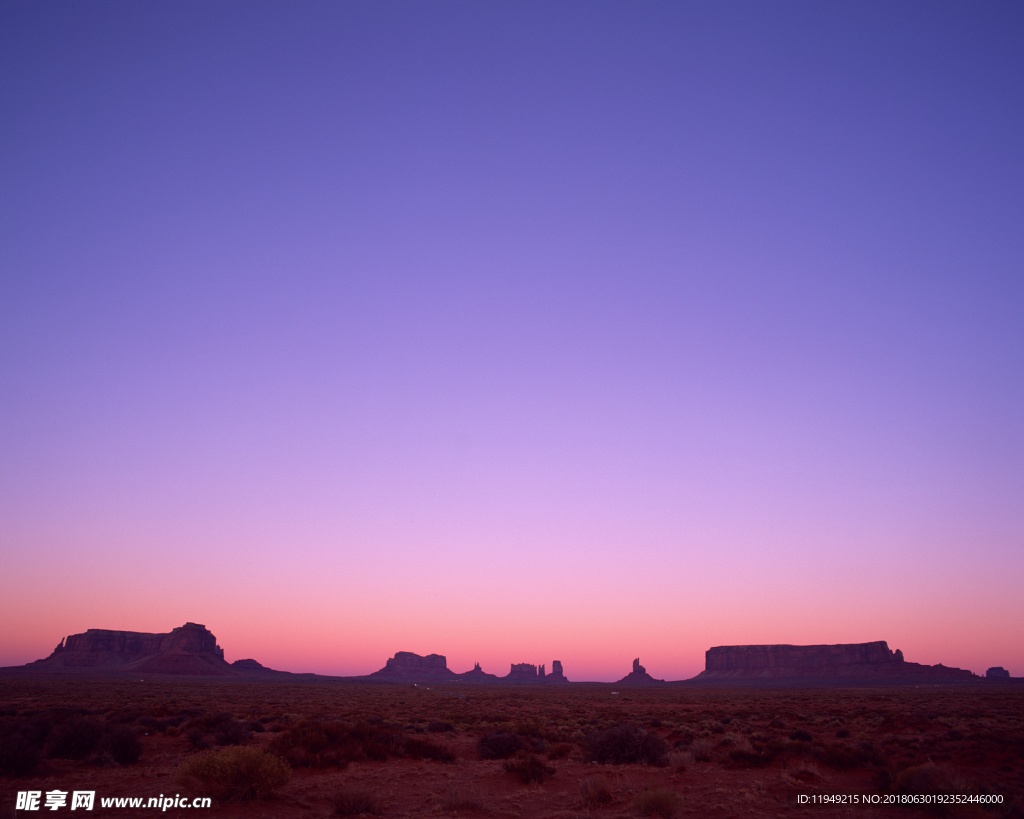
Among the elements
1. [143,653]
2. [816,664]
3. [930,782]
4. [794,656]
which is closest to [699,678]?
[794,656]

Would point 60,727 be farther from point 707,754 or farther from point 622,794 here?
point 707,754

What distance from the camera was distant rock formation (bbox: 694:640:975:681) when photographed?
15462 centimetres

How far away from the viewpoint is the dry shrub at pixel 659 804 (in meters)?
11.1

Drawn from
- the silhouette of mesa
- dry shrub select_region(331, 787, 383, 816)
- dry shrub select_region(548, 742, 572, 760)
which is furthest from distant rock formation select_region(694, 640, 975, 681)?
dry shrub select_region(331, 787, 383, 816)

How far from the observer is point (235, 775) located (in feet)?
39.1

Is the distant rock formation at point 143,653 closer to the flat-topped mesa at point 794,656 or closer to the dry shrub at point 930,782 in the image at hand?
the flat-topped mesa at point 794,656

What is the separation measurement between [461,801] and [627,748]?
6835mm

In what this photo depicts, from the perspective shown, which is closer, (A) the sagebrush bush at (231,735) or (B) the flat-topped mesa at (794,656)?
(A) the sagebrush bush at (231,735)

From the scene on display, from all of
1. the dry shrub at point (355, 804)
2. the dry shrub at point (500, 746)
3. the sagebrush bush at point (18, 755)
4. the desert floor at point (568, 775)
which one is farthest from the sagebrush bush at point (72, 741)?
the dry shrub at point (500, 746)

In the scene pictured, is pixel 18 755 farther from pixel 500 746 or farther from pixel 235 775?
pixel 500 746

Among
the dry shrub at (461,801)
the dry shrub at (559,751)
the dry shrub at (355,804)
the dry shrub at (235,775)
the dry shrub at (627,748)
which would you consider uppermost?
the dry shrub at (235,775)

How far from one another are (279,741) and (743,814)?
12.2 m

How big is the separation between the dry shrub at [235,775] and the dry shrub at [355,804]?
147 centimetres

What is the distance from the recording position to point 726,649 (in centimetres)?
19225
